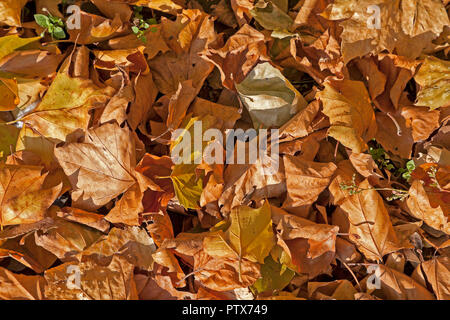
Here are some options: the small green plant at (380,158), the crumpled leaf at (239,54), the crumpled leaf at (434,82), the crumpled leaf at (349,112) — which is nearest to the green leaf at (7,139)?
the crumpled leaf at (239,54)

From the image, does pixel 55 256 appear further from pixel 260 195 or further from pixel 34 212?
pixel 260 195

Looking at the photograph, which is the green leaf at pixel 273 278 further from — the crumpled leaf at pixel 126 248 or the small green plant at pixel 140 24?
the small green plant at pixel 140 24

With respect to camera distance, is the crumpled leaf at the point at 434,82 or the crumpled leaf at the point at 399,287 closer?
the crumpled leaf at the point at 399,287

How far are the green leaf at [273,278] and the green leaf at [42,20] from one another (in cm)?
108

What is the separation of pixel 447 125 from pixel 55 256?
4.39ft

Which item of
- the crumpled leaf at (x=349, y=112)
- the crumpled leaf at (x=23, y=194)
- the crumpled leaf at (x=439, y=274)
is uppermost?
the crumpled leaf at (x=349, y=112)

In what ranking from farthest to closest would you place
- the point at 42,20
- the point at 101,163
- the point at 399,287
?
1. the point at 42,20
2. the point at 101,163
3. the point at 399,287

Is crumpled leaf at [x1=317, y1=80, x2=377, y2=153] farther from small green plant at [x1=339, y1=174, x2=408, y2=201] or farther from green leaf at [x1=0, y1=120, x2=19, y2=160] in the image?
green leaf at [x1=0, y1=120, x2=19, y2=160]

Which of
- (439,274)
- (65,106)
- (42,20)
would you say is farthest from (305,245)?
(42,20)

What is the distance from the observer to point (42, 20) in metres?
1.47

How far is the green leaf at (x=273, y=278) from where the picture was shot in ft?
4.21

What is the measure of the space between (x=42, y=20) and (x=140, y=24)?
332mm

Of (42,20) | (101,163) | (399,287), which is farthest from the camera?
(42,20)

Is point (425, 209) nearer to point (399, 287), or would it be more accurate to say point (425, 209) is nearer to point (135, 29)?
point (399, 287)
